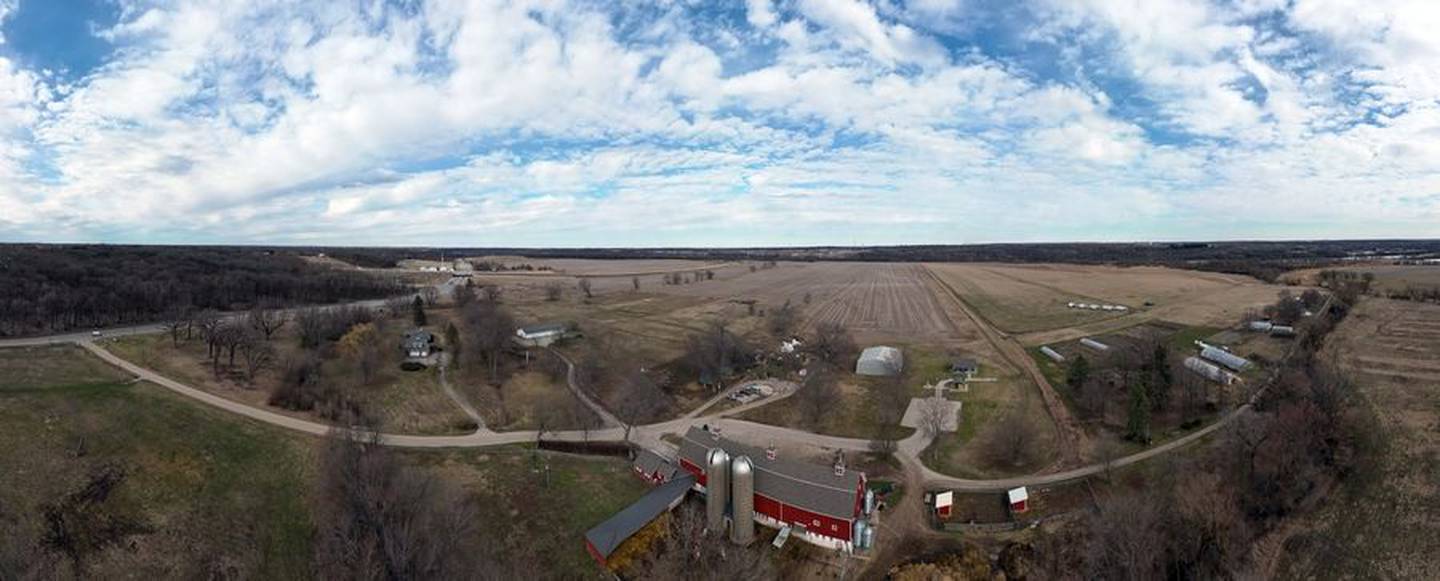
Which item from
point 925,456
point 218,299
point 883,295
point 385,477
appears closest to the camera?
point 385,477

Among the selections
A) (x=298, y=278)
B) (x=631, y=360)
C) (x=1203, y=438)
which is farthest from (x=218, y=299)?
(x=1203, y=438)

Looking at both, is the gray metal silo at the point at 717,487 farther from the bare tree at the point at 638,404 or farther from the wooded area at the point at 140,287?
the wooded area at the point at 140,287

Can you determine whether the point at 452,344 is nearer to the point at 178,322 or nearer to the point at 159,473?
the point at 178,322

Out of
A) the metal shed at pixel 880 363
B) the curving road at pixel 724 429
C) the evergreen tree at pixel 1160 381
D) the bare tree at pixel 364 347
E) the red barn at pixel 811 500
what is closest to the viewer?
the red barn at pixel 811 500

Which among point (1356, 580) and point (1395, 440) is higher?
point (1395, 440)

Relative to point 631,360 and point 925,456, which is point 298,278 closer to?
point 631,360

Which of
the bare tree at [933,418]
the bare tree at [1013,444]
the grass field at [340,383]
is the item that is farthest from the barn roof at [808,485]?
the grass field at [340,383]
